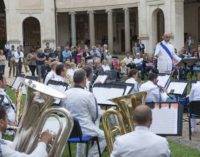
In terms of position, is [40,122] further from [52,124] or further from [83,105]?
[83,105]

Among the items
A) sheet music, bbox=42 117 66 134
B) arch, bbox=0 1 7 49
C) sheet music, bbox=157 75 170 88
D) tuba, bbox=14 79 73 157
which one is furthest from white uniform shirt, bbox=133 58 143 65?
arch, bbox=0 1 7 49

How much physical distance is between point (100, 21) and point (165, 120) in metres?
45.2

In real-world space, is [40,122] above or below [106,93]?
above

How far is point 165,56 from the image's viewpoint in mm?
16219

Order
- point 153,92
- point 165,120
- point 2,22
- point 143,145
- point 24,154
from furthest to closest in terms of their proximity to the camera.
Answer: point 2,22
point 153,92
point 165,120
point 143,145
point 24,154

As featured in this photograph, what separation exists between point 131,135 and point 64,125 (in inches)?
29.1

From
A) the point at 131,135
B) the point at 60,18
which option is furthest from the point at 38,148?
the point at 60,18

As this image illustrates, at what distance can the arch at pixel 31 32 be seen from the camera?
52250mm

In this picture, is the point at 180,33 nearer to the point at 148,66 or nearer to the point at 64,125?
the point at 148,66

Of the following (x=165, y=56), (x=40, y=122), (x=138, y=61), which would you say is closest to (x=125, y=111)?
(x=40, y=122)

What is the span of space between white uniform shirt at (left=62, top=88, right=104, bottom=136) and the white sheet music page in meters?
1.05

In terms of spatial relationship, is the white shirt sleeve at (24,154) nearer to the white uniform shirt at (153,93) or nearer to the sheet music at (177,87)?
the white uniform shirt at (153,93)

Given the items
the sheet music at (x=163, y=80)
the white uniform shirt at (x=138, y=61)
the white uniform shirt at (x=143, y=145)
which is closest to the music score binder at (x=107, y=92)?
the sheet music at (x=163, y=80)

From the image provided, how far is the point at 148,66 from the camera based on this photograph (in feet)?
83.9
